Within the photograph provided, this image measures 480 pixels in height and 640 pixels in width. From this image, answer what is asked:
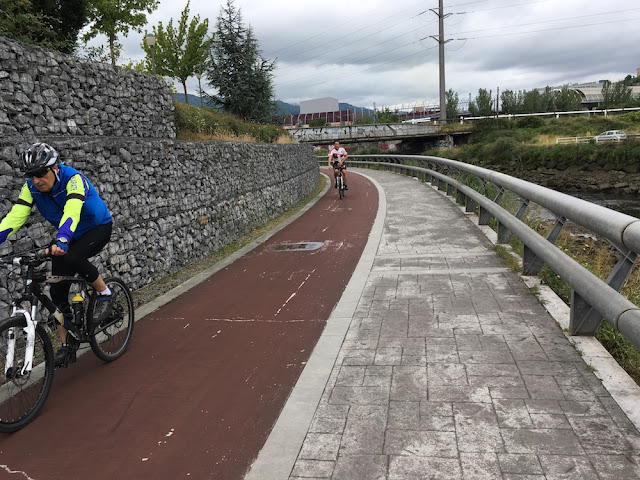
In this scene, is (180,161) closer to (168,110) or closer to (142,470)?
(168,110)

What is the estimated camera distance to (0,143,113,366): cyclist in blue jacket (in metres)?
3.84

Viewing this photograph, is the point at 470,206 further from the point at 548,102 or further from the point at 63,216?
the point at 548,102

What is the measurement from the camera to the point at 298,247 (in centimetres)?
970

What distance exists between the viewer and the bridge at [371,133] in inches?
1937

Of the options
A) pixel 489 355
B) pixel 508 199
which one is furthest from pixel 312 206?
pixel 489 355

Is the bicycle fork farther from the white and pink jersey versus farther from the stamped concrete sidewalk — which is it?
the white and pink jersey

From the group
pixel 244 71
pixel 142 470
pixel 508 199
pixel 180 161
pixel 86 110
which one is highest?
pixel 244 71

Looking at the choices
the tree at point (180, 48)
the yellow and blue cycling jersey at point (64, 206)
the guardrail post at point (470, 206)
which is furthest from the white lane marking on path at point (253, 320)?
the tree at point (180, 48)

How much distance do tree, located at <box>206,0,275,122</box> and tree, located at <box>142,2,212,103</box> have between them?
53.1ft

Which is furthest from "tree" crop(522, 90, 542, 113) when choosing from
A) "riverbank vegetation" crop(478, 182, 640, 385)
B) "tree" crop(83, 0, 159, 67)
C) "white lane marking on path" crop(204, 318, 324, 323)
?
"white lane marking on path" crop(204, 318, 324, 323)

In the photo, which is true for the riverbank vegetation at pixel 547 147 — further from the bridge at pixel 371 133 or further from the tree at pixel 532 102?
the tree at pixel 532 102

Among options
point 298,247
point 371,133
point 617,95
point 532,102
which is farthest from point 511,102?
point 298,247

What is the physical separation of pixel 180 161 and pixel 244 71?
13.9 metres

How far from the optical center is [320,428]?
3.38 m
